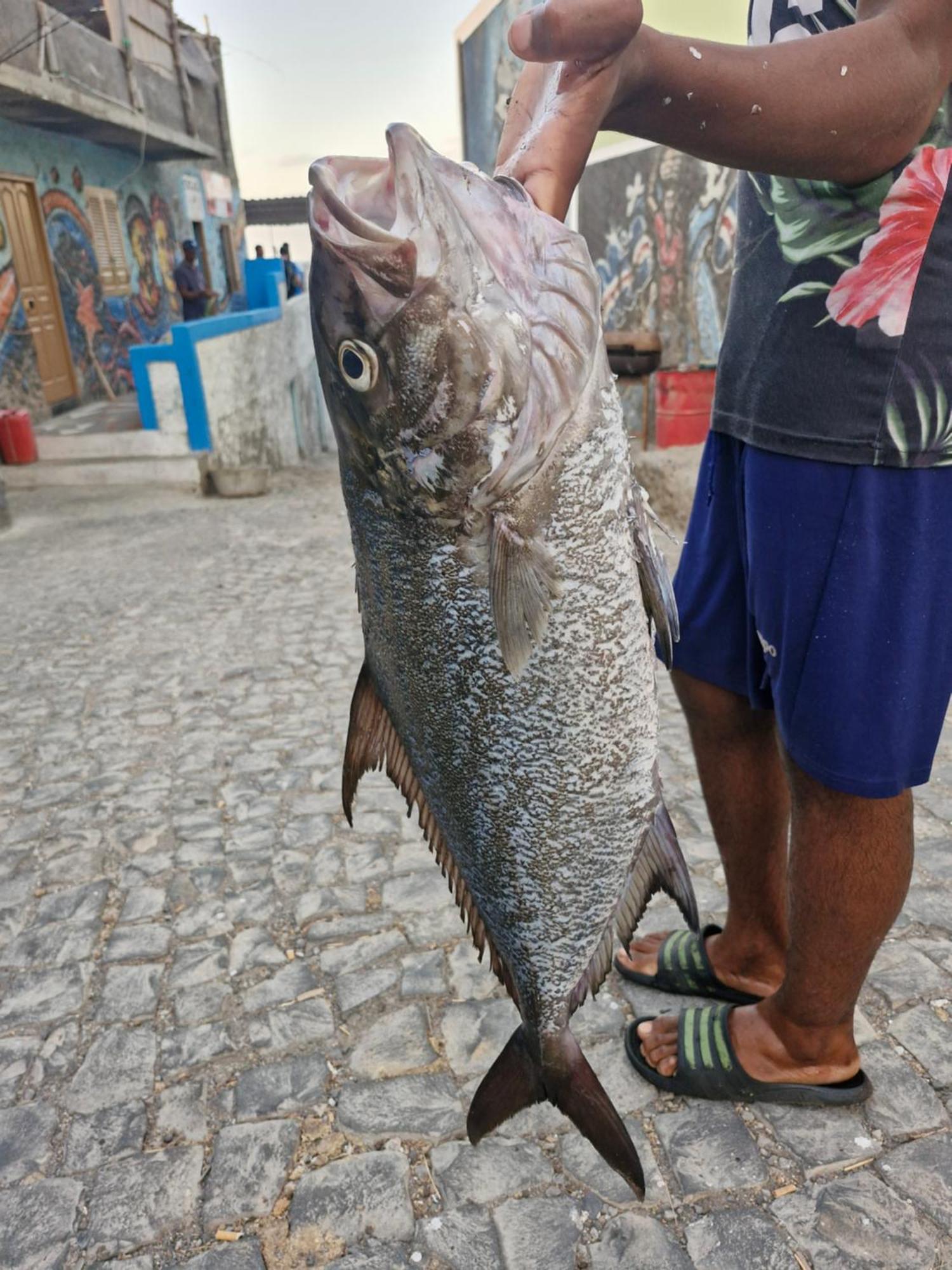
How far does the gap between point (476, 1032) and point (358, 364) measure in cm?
196

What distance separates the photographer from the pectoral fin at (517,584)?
1.41m

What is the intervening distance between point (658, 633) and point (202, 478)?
33.3 feet

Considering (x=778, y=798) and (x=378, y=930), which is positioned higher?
(x=778, y=798)

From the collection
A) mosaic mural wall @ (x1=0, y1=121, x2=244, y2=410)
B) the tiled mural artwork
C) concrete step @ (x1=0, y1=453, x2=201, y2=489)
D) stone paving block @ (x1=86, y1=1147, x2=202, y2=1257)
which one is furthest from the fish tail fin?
mosaic mural wall @ (x1=0, y1=121, x2=244, y2=410)

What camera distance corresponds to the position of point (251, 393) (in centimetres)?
1259

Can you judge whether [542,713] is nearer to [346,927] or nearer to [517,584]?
[517,584]

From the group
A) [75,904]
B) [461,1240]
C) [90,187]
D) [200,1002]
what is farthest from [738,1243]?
[90,187]

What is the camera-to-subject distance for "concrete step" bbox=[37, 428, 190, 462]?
1093 centimetres

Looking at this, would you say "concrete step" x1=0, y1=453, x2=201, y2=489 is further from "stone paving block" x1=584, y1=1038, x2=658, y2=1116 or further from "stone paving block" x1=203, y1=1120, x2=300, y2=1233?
"stone paving block" x1=584, y1=1038, x2=658, y2=1116

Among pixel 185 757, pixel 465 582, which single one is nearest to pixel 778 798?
pixel 465 582

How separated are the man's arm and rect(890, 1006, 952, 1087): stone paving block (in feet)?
7.36

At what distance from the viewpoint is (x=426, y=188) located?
1255 millimetres

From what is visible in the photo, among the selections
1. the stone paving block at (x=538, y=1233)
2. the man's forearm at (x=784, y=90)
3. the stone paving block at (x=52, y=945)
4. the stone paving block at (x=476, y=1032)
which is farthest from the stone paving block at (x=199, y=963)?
the man's forearm at (x=784, y=90)

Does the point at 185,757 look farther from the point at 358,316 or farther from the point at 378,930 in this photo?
the point at 358,316
